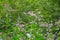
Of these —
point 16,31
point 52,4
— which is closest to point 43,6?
point 52,4

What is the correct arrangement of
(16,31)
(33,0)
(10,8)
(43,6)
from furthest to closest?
(33,0), (10,8), (43,6), (16,31)

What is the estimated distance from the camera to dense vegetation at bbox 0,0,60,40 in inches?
121

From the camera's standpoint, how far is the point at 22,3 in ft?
13.9

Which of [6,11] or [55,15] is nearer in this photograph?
[55,15]

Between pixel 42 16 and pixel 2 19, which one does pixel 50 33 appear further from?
pixel 2 19

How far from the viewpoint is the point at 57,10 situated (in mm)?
3457

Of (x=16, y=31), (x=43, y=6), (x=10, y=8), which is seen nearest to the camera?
(x=16, y=31)

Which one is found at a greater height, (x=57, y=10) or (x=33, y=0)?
(x=33, y=0)

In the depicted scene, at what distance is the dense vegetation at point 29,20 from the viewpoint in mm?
3072

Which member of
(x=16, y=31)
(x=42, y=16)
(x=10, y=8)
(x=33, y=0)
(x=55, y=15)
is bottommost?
(x=16, y=31)

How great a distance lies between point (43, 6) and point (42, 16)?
0.21 m

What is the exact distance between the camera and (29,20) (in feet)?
12.7

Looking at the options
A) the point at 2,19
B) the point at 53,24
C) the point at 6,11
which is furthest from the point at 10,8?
the point at 53,24

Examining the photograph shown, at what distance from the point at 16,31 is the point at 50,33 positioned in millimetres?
630
